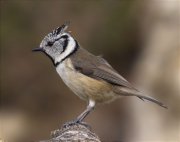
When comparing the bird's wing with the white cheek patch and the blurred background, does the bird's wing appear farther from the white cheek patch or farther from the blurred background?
the blurred background

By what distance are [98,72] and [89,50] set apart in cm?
408

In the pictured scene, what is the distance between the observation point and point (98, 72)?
558 cm

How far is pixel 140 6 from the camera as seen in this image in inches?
412

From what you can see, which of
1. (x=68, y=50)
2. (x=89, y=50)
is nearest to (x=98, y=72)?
(x=68, y=50)

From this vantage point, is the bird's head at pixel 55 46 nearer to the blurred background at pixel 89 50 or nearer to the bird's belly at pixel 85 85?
the bird's belly at pixel 85 85

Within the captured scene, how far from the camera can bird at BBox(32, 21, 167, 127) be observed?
17.6ft

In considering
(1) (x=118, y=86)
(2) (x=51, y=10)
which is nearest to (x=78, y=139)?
(1) (x=118, y=86)

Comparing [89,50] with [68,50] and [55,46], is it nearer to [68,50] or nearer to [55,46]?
[68,50]

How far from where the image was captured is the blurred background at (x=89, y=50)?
9.48m

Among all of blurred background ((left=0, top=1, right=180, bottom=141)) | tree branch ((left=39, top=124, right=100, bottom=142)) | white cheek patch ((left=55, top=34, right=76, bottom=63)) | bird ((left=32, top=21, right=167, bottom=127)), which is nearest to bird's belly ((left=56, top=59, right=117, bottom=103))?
bird ((left=32, top=21, right=167, bottom=127))

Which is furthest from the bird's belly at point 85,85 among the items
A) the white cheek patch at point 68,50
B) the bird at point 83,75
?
the white cheek patch at point 68,50

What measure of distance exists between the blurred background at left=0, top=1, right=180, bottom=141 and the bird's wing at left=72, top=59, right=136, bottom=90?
12.9ft

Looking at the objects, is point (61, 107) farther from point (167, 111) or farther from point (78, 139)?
point (78, 139)

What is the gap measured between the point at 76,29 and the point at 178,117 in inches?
165
